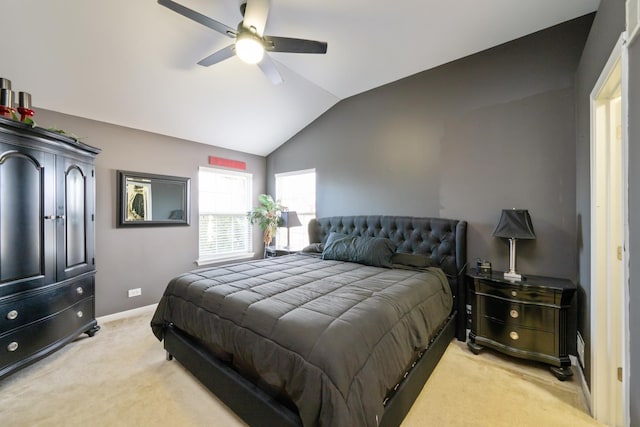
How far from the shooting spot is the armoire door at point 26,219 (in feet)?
6.86

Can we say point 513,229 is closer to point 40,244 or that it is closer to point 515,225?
point 515,225

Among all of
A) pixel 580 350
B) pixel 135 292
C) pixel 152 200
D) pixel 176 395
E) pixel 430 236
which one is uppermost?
pixel 152 200

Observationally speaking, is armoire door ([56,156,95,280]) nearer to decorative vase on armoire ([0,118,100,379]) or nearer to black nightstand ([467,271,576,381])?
decorative vase on armoire ([0,118,100,379])

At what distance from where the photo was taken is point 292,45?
2.16 m

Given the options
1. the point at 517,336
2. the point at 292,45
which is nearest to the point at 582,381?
the point at 517,336

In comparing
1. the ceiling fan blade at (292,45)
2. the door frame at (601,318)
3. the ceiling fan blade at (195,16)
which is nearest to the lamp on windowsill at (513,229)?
the door frame at (601,318)

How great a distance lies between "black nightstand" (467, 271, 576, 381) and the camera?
2217mm

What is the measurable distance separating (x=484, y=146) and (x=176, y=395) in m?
3.83

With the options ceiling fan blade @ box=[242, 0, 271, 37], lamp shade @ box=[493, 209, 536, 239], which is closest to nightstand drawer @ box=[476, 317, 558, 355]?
lamp shade @ box=[493, 209, 536, 239]

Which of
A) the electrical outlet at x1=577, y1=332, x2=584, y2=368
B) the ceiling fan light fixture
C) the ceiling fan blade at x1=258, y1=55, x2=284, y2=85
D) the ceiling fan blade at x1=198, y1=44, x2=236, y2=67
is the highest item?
the ceiling fan blade at x1=198, y1=44, x2=236, y2=67

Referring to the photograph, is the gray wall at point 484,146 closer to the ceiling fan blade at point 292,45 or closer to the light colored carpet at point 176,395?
the light colored carpet at point 176,395

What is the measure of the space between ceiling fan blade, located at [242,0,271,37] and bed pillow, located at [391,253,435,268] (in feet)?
8.67

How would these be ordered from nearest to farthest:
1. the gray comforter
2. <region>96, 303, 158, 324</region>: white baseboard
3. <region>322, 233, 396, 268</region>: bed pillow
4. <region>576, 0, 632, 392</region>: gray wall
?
the gray comforter < <region>576, 0, 632, 392</region>: gray wall < <region>322, 233, 396, 268</region>: bed pillow < <region>96, 303, 158, 324</region>: white baseboard

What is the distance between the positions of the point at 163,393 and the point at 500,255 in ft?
11.4
